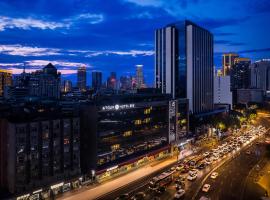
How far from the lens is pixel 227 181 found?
69.6 metres

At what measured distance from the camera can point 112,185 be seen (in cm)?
6675

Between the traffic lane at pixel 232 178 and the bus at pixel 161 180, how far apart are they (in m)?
8.87

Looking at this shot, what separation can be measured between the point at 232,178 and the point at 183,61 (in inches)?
3221

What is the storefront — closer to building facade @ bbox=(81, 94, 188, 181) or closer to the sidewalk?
the sidewalk

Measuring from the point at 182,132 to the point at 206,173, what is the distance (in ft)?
108

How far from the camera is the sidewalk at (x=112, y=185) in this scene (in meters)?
60.2

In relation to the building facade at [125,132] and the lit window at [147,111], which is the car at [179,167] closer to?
the building facade at [125,132]

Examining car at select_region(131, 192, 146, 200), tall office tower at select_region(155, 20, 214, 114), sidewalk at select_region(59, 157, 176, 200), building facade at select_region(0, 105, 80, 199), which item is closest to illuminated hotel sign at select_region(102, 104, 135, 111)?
building facade at select_region(0, 105, 80, 199)

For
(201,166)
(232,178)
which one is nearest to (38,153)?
(201,166)

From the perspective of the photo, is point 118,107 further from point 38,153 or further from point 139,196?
point 139,196

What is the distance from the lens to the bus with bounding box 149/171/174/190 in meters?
64.5

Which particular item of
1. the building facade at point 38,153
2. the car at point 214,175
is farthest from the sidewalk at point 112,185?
the car at point 214,175

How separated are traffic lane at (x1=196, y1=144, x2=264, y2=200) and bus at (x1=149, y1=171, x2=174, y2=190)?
887cm

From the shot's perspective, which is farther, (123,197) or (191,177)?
(191,177)
